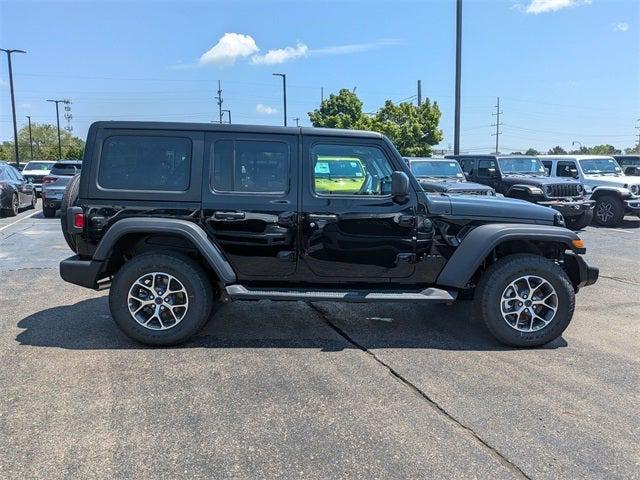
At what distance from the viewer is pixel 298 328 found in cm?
505

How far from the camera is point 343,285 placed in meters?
4.72

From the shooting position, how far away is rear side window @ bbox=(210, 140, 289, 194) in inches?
179

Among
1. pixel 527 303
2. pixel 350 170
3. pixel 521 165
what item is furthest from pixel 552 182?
pixel 350 170

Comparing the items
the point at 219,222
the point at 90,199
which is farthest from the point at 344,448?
the point at 90,199

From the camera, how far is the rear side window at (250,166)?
4.55 meters

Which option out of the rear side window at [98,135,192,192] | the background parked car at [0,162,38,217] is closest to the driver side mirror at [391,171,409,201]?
the rear side window at [98,135,192,192]

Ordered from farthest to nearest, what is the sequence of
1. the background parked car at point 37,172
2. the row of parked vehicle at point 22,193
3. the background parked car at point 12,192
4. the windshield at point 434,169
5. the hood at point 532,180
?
the background parked car at point 37,172 → the row of parked vehicle at point 22,193 → the background parked car at point 12,192 → the windshield at point 434,169 → the hood at point 532,180

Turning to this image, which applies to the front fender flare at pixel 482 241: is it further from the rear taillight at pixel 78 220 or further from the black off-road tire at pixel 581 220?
the black off-road tire at pixel 581 220

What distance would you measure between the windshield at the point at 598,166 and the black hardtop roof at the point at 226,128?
11.9 meters

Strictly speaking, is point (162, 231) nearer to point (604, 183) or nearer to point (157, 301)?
point (157, 301)

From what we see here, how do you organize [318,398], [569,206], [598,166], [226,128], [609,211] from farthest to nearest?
1. [598,166]
2. [609,211]
3. [569,206]
4. [226,128]
5. [318,398]

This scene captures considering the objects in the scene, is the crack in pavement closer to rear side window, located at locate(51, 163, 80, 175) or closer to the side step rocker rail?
the side step rocker rail

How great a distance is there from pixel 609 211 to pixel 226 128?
39.2 feet

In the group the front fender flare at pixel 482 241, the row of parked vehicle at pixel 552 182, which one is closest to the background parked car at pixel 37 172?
the row of parked vehicle at pixel 552 182
